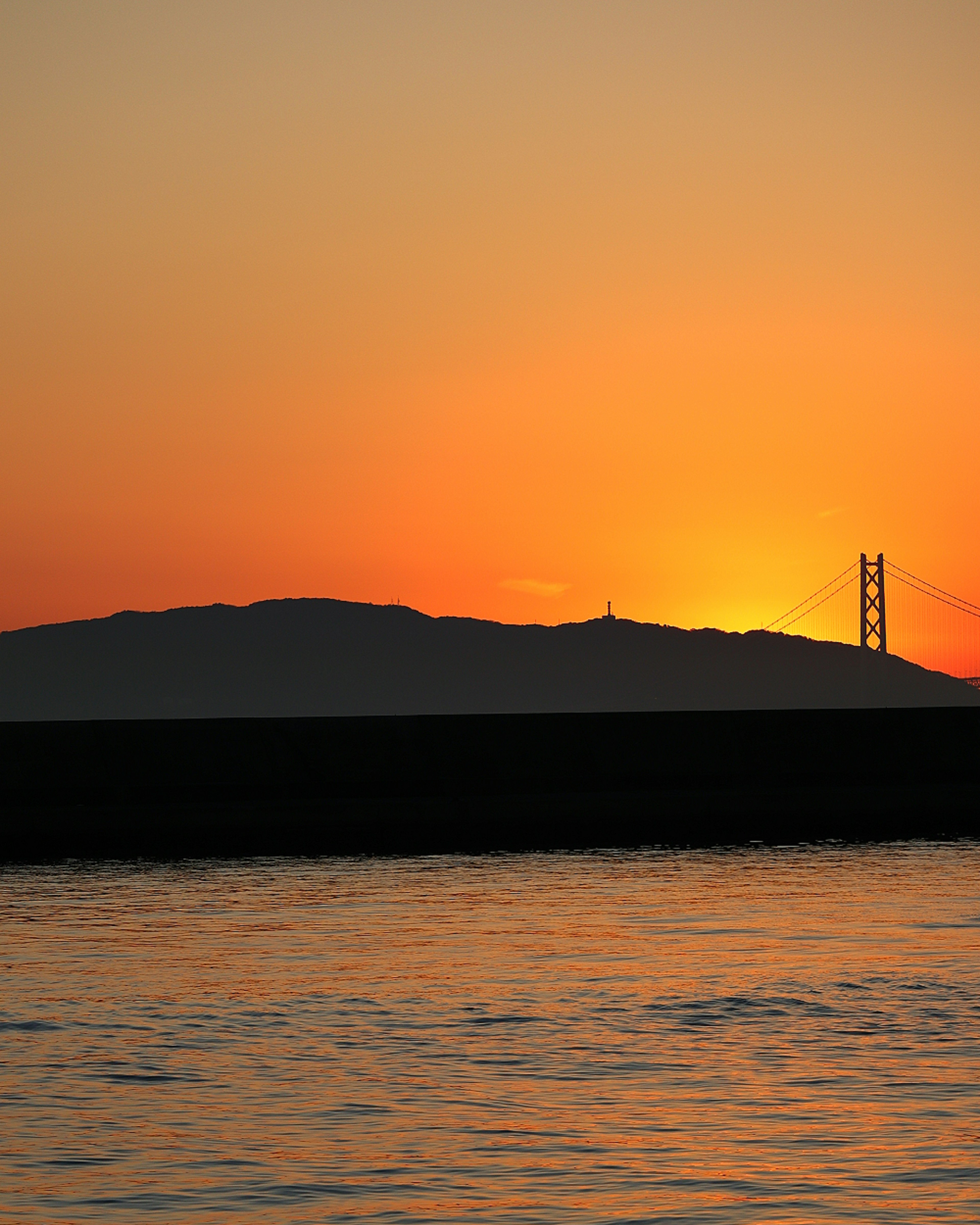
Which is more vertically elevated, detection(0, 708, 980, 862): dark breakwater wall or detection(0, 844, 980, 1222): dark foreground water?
detection(0, 708, 980, 862): dark breakwater wall

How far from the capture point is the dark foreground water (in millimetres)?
6852

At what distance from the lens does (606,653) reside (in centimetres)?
18125

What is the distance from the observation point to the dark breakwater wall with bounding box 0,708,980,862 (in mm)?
22953

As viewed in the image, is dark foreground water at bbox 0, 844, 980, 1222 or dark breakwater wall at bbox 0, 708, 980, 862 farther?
dark breakwater wall at bbox 0, 708, 980, 862

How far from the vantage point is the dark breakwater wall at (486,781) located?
2295 centimetres

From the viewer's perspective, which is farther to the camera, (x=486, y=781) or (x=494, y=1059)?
(x=486, y=781)

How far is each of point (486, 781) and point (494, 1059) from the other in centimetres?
1586

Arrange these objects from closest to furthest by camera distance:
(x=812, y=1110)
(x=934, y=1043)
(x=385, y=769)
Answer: (x=812, y=1110), (x=934, y=1043), (x=385, y=769)

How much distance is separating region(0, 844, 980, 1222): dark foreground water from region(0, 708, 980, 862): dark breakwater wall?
23.2 feet

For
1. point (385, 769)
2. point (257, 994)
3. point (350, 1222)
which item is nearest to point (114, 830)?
point (385, 769)

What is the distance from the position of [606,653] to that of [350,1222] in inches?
6901

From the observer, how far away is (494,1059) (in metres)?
9.06

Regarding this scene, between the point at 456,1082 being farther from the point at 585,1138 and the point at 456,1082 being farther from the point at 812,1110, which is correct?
the point at 812,1110

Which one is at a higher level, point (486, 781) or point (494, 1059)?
point (486, 781)
